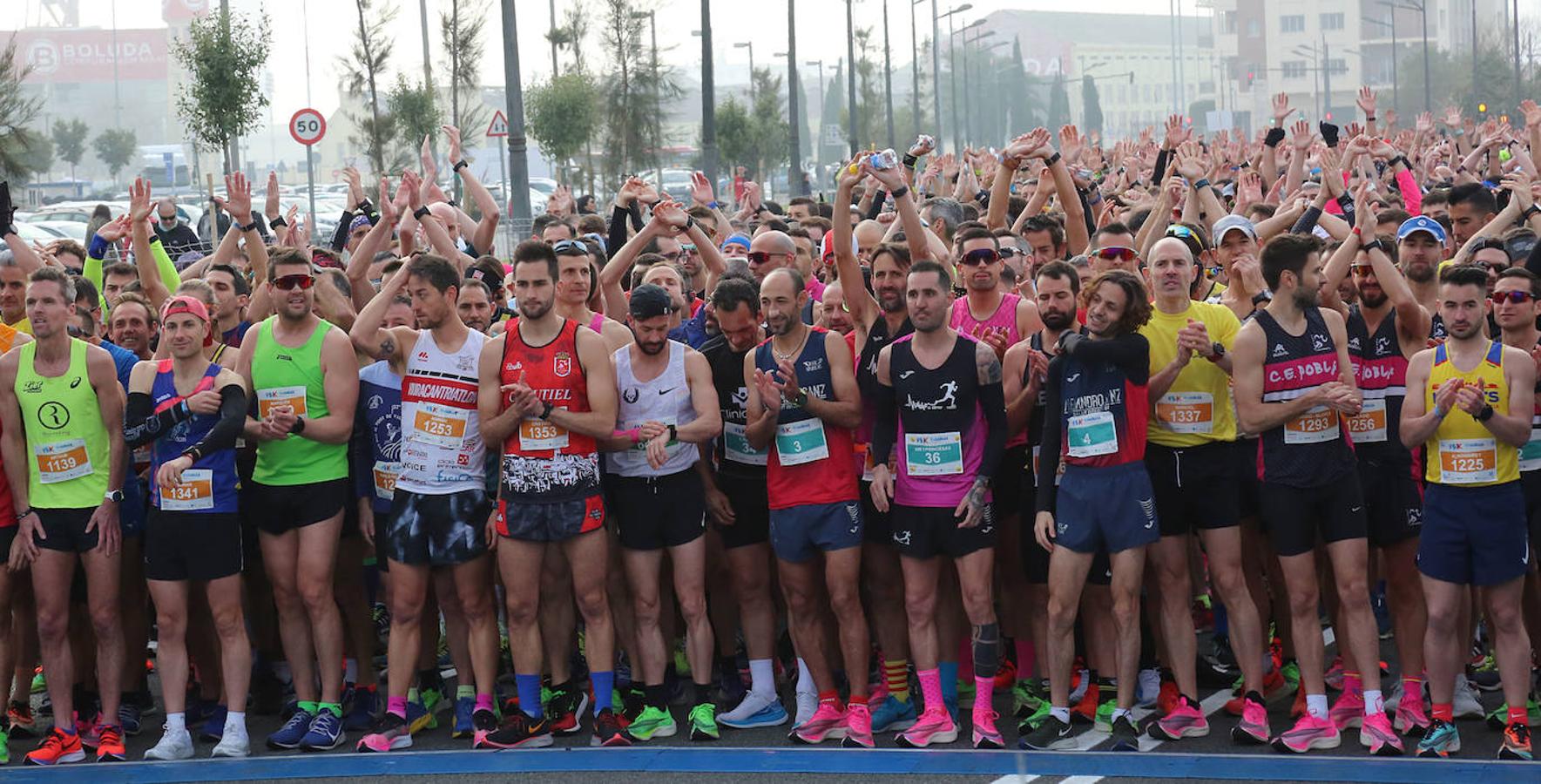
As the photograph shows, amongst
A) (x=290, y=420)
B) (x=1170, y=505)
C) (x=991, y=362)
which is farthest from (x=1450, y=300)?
(x=290, y=420)

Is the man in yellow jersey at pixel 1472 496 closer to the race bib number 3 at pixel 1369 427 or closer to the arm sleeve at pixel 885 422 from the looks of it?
the race bib number 3 at pixel 1369 427

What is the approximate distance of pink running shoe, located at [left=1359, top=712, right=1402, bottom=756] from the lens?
266 inches

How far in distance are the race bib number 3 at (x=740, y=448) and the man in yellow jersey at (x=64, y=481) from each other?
2640 mm

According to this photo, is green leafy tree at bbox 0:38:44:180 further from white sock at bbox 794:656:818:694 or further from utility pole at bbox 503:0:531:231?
white sock at bbox 794:656:818:694

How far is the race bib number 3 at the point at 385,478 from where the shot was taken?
301 inches

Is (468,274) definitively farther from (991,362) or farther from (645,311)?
(991,362)

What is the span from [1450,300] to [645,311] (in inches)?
129

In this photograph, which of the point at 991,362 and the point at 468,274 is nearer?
the point at 991,362

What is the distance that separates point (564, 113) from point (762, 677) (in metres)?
28.8

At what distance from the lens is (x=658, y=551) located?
7535 millimetres

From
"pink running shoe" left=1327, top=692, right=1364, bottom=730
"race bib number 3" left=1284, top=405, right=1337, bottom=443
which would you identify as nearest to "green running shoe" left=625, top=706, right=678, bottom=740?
"pink running shoe" left=1327, top=692, right=1364, bottom=730

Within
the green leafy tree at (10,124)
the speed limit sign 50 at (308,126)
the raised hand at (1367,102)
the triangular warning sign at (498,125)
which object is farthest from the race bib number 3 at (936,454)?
the green leafy tree at (10,124)

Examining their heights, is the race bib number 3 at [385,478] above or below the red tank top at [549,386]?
below

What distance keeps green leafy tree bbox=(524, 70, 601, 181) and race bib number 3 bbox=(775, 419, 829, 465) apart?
2885 centimetres
